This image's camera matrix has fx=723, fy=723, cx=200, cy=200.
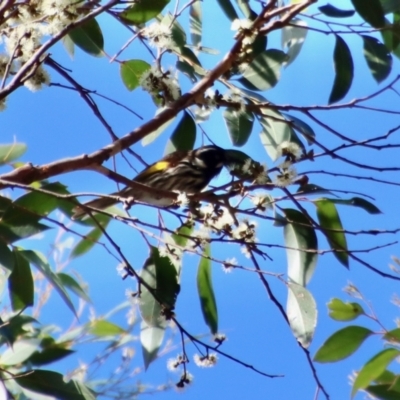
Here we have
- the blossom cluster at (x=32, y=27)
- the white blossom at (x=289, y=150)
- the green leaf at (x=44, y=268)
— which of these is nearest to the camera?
the blossom cluster at (x=32, y=27)

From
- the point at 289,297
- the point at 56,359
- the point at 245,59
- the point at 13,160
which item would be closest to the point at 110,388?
the point at 56,359

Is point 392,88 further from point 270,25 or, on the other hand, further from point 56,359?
point 56,359

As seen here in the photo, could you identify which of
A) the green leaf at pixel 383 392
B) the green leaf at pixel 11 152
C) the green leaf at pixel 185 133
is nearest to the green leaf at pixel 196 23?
the green leaf at pixel 185 133

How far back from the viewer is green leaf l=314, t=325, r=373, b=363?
1780 mm

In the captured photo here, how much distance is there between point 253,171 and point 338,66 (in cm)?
49

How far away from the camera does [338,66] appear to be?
1.88 metres

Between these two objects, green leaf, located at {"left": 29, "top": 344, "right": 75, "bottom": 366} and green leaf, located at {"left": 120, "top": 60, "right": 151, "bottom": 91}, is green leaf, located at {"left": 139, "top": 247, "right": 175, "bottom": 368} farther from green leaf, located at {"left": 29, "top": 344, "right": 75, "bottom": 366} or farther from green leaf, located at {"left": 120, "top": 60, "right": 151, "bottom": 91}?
green leaf, located at {"left": 120, "top": 60, "right": 151, "bottom": 91}

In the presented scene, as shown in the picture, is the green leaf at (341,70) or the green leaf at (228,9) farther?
the green leaf at (228,9)

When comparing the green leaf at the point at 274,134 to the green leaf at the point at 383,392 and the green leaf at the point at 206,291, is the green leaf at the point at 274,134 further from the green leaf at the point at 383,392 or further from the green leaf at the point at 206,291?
the green leaf at the point at 383,392

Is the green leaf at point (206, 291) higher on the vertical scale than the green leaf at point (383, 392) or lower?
higher

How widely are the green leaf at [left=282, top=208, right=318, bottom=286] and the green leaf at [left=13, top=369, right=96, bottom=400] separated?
0.60 metres

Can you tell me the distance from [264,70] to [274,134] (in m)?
0.18

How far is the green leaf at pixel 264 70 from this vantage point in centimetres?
194

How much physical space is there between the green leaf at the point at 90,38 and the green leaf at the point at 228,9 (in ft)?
1.10
